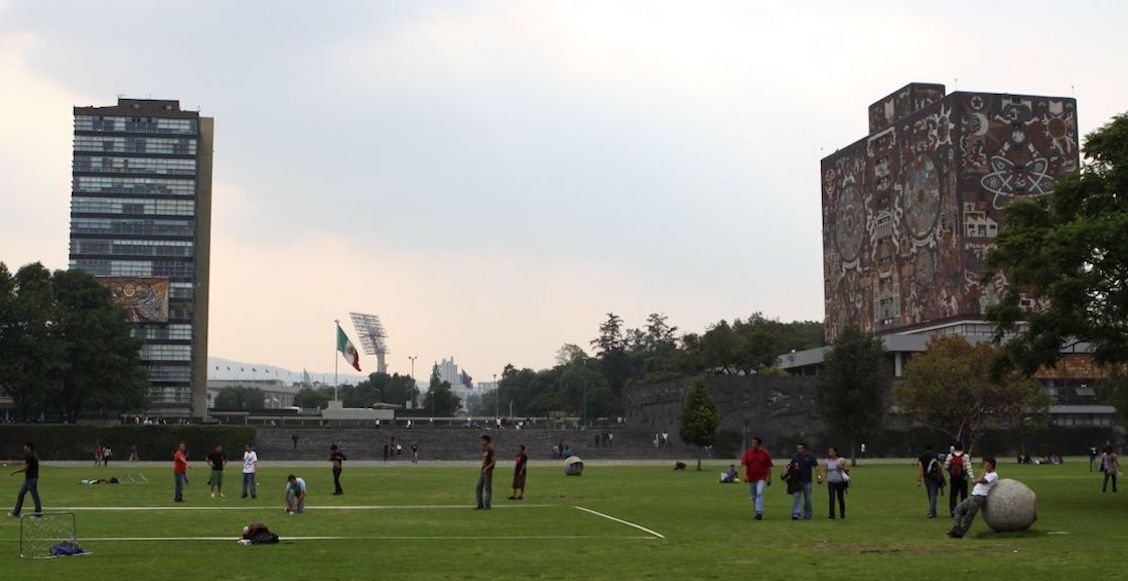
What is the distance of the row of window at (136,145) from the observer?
151875mm

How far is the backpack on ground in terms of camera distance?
91.0 feet

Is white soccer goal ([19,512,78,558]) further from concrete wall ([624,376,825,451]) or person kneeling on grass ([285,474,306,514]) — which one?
concrete wall ([624,376,825,451])

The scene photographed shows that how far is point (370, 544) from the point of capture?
21.8 m

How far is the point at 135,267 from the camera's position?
500 ft

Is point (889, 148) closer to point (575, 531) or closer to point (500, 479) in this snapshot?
point (500, 479)

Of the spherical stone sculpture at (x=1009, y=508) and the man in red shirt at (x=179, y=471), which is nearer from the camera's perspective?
the spherical stone sculpture at (x=1009, y=508)

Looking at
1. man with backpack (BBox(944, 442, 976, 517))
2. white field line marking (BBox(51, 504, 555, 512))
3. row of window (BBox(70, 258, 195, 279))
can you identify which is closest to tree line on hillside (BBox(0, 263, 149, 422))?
row of window (BBox(70, 258, 195, 279))

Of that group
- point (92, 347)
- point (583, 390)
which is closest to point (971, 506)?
point (92, 347)

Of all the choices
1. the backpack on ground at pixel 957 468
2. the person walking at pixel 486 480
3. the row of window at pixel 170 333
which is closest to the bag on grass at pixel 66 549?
the person walking at pixel 486 480

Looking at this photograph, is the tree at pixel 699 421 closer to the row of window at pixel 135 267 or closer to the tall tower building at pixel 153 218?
the tall tower building at pixel 153 218

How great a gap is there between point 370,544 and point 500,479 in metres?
28.2

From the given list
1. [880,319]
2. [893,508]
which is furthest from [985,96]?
[893,508]

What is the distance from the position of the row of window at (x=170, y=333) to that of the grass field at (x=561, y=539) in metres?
120

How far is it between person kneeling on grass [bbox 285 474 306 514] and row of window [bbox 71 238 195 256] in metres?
130
